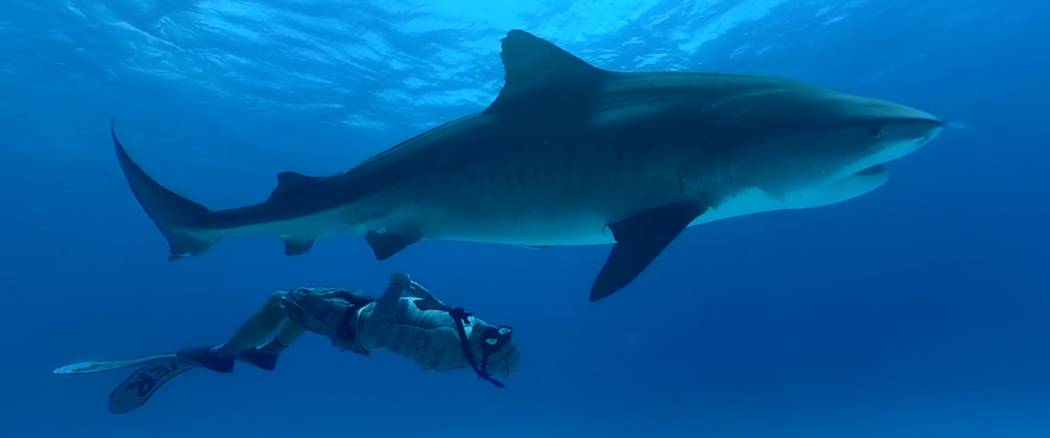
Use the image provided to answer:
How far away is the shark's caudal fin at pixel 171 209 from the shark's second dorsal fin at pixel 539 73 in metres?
2.93

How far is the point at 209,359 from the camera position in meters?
6.59

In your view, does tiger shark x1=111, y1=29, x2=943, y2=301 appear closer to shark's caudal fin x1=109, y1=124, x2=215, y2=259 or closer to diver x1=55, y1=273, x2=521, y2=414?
shark's caudal fin x1=109, y1=124, x2=215, y2=259

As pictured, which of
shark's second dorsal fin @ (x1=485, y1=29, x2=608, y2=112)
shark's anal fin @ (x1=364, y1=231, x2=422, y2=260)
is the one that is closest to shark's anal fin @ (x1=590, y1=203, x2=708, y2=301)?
shark's second dorsal fin @ (x1=485, y1=29, x2=608, y2=112)

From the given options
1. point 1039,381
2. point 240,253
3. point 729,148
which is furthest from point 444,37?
point 240,253

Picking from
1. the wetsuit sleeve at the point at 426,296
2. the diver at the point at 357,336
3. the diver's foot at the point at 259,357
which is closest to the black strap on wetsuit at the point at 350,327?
the diver at the point at 357,336

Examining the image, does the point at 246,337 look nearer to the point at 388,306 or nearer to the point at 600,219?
the point at 388,306

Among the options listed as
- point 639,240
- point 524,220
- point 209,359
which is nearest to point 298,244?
point 209,359

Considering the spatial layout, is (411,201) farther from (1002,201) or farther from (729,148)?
(1002,201)

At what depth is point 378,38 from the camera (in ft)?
72.1

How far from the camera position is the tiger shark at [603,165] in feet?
13.4

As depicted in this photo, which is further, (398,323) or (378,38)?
(378,38)

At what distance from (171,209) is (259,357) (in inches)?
61.6

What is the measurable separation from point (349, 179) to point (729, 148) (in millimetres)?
2949

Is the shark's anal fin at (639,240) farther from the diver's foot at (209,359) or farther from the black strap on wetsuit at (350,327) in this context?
the diver's foot at (209,359)
